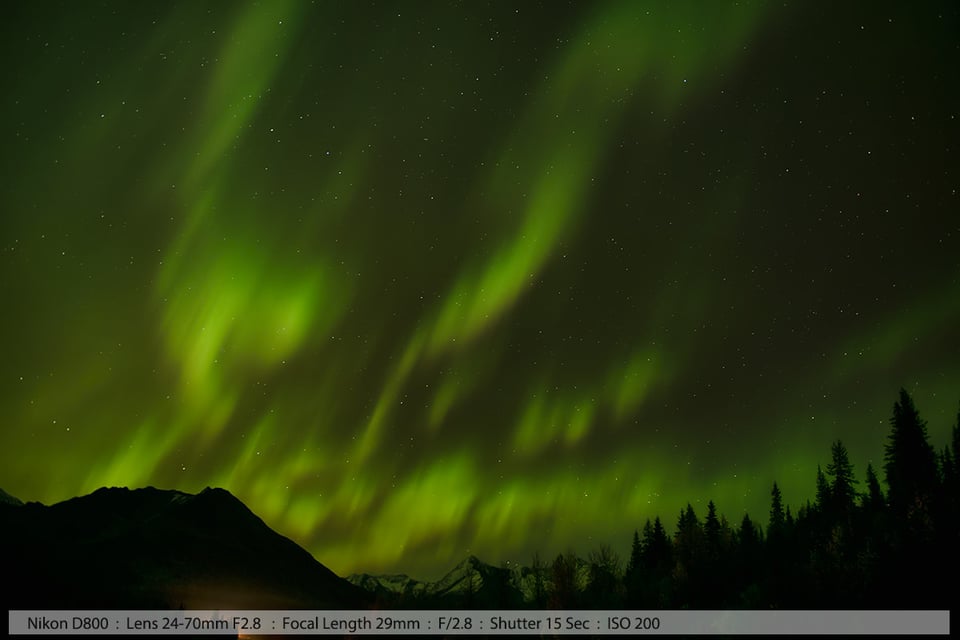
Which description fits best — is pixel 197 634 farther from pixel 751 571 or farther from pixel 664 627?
pixel 751 571

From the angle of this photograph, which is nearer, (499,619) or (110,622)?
(499,619)

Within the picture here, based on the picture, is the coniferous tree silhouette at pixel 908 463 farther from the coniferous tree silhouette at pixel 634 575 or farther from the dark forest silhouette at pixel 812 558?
the coniferous tree silhouette at pixel 634 575

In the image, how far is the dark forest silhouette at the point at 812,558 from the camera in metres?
75.2

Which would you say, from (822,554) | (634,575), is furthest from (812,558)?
(634,575)

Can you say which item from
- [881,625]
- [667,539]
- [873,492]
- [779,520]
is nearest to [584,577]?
[667,539]

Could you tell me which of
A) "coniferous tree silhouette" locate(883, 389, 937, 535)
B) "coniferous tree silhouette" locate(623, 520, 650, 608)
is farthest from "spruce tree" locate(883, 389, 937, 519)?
"coniferous tree silhouette" locate(623, 520, 650, 608)

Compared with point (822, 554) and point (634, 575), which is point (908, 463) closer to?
point (822, 554)

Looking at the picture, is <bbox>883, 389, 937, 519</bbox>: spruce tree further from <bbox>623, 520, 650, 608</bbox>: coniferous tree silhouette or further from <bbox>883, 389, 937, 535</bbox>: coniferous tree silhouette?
<bbox>623, 520, 650, 608</bbox>: coniferous tree silhouette

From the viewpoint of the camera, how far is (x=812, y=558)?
89.2 meters

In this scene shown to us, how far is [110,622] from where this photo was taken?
10306cm

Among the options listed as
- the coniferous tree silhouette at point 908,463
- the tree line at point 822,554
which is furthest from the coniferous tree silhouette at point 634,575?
the coniferous tree silhouette at point 908,463

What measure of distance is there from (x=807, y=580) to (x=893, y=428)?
34244 millimetres

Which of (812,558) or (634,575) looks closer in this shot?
(812,558)

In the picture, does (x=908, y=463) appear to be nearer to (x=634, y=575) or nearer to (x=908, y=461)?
(x=908, y=461)
